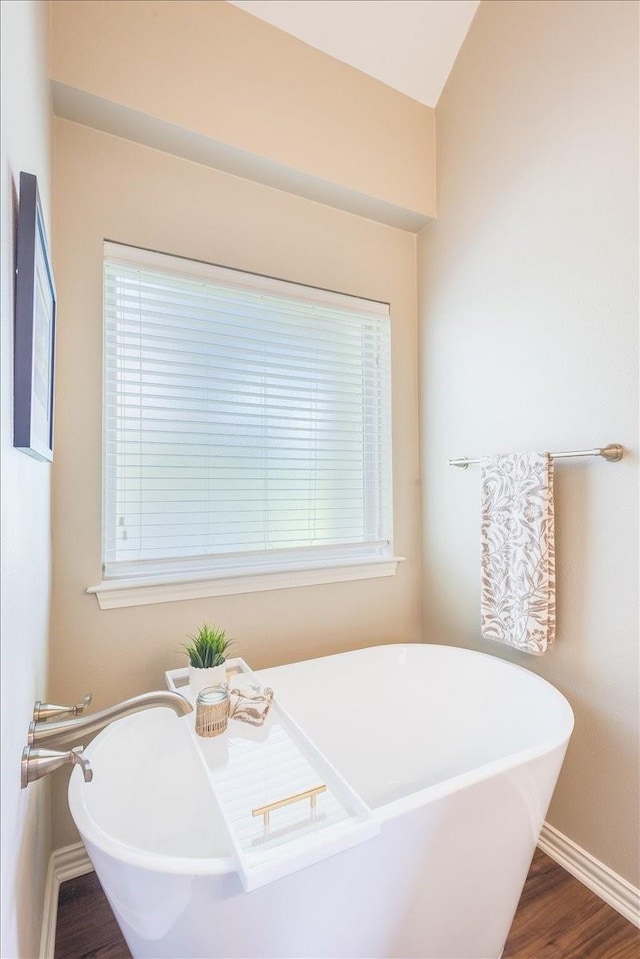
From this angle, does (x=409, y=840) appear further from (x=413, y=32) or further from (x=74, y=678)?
(x=413, y=32)

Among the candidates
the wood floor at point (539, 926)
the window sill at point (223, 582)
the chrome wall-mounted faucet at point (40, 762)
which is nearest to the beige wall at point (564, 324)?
the wood floor at point (539, 926)

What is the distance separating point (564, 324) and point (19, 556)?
176 centimetres

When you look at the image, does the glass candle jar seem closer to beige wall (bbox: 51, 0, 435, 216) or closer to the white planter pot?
the white planter pot

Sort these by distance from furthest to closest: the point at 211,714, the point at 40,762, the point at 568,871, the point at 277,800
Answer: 1. the point at 568,871
2. the point at 211,714
3. the point at 277,800
4. the point at 40,762

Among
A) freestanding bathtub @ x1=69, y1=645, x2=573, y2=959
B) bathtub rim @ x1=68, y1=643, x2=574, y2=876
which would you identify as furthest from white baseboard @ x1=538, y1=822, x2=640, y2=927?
bathtub rim @ x1=68, y1=643, x2=574, y2=876

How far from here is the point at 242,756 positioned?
120 cm

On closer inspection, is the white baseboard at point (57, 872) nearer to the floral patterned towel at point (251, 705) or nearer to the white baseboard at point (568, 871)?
the white baseboard at point (568, 871)

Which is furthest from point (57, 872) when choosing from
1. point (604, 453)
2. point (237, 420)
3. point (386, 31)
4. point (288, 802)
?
point (386, 31)

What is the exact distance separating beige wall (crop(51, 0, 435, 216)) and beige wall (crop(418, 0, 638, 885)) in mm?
249

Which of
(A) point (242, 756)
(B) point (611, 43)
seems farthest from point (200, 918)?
(B) point (611, 43)

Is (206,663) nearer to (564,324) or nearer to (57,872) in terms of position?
(57,872)

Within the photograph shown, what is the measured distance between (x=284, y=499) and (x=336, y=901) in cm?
132

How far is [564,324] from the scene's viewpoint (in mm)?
1574

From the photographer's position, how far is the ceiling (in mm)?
1768
